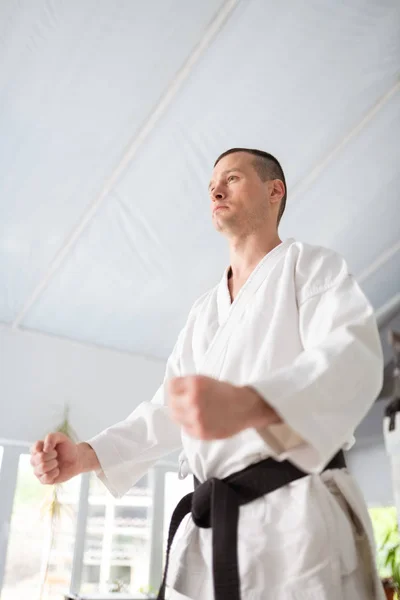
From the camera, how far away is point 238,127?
10.8 ft

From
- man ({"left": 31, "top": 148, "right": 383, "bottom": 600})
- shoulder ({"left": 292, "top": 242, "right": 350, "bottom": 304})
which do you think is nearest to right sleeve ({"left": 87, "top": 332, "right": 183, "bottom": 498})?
man ({"left": 31, "top": 148, "right": 383, "bottom": 600})

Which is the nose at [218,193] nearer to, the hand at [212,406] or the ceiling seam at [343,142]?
the hand at [212,406]

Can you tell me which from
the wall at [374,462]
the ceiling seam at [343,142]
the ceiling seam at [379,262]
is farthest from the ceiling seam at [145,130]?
the wall at [374,462]

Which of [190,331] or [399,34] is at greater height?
[399,34]

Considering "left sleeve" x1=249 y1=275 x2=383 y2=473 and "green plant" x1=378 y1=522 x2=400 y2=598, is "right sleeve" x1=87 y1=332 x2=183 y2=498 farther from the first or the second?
"green plant" x1=378 y1=522 x2=400 y2=598

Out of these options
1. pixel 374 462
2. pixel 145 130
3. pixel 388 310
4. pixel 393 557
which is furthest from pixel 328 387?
pixel 388 310

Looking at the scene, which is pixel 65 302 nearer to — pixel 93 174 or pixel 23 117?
pixel 93 174

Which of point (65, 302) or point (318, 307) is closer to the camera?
point (318, 307)

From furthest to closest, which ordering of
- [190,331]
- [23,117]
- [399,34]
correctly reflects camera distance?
[399,34] < [23,117] < [190,331]

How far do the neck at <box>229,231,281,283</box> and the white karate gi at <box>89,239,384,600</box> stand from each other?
0.25 feet

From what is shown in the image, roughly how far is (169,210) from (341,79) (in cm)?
133

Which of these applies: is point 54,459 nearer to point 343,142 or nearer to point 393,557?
point 343,142

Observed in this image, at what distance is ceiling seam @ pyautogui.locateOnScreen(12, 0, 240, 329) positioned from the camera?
277 centimetres

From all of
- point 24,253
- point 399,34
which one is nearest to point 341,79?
point 399,34
